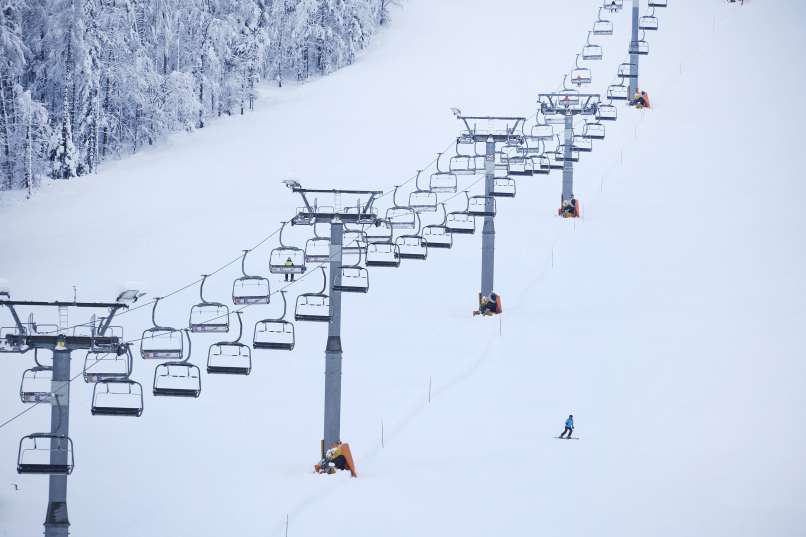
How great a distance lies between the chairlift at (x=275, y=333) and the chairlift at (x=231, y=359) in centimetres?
34

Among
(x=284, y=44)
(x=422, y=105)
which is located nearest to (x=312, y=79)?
(x=284, y=44)

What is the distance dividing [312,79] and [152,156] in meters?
18.6

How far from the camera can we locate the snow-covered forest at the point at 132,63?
59.0 metres

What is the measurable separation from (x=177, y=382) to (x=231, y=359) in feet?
5.37

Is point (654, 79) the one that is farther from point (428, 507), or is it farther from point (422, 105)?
point (428, 507)

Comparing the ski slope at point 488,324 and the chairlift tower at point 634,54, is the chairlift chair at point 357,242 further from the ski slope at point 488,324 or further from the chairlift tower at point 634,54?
the chairlift tower at point 634,54

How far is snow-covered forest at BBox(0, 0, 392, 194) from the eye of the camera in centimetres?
5897

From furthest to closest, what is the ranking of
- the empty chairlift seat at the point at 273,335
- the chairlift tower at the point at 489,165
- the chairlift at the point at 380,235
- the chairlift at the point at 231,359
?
the chairlift tower at the point at 489,165
the chairlift at the point at 380,235
the empty chairlift seat at the point at 273,335
the chairlift at the point at 231,359

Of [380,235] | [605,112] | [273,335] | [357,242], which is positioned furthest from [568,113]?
[357,242]

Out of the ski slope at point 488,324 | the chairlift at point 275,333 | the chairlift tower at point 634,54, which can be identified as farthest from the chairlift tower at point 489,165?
the chairlift tower at point 634,54

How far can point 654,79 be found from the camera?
65562mm

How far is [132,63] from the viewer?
65.6 metres

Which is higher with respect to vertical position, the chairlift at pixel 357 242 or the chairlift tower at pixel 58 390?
the chairlift at pixel 357 242

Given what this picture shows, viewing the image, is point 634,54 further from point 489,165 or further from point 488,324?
point 488,324
